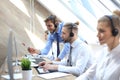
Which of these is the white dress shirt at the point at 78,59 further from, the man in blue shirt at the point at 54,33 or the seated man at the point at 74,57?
the man in blue shirt at the point at 54,33

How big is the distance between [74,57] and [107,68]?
0.75 m

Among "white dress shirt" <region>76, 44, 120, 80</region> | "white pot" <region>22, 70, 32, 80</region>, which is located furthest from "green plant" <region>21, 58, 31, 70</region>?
"white dress shirt" <region>76, 44, 120, 80</region>

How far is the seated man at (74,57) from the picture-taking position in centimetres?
256

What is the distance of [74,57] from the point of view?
2.72m

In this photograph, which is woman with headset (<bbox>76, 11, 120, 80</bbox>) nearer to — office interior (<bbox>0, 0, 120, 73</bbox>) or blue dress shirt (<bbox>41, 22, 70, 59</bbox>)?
blue dress shirt (<bbox>41, 22, 70, 59</bbox>)

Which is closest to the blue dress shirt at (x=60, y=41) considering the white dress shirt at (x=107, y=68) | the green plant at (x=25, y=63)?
the white dress shirt at (x=107, y=68)

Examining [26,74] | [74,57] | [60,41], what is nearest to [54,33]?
[60,41]

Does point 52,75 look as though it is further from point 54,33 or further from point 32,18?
point 32,18

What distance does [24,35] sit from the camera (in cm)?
627

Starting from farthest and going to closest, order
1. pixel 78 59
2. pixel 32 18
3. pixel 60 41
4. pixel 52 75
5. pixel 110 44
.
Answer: pixel 32 18, pixel 60 41, pixel 78 59, pixel 52 75, pixel 110 44

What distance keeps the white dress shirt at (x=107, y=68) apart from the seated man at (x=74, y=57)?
0.43m

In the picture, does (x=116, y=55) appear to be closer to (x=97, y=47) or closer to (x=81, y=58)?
(x=81, y=58)

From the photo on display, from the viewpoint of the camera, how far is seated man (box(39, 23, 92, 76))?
2.56 meters

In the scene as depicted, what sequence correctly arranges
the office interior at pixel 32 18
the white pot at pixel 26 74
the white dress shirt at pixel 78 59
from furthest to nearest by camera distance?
the office interior at pixel 32 18 → the white dress shirt at pixel 78 59 → the white pot at pixel 26 74
